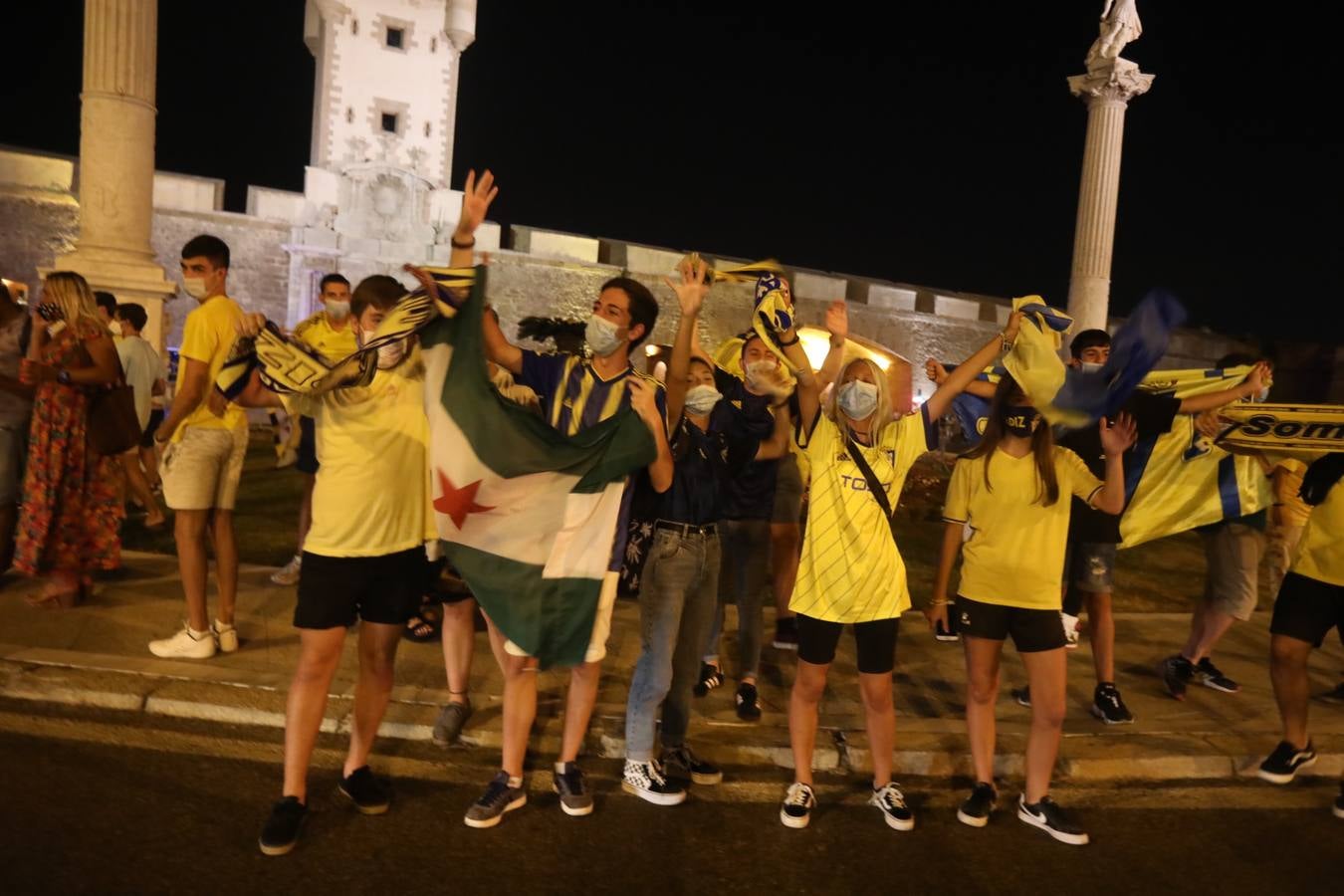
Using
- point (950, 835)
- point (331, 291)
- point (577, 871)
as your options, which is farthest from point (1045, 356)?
point (331, 291)

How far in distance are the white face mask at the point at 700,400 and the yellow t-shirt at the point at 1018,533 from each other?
4.02 feet

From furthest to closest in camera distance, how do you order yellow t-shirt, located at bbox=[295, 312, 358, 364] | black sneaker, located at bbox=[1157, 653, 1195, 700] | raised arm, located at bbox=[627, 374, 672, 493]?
1. yellow t-shirt, located at bbox=[295, 312, 358, 364]
2. black sneaker, located at bbox=[1157, 653, 1195, 700]
3. raised arm, located at bbox=[627, 374, 672, 493]

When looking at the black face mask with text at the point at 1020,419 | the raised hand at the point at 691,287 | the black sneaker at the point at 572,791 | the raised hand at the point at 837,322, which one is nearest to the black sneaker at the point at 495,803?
the black sneaker at the point at 572,791

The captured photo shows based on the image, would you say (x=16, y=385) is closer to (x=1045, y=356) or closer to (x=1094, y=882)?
(x=1045, y=356)

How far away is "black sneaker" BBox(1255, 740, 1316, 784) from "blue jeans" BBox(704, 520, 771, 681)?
103 inches

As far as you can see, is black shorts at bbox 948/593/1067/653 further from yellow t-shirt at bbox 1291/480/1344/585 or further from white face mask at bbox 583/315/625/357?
white face mask at bbox 583/315/625/357

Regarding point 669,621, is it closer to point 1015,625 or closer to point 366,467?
point 366,467

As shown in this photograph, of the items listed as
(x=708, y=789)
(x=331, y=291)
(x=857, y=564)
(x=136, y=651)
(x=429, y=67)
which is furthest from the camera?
(x=429, y=67)

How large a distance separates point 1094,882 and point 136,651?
4.74 m

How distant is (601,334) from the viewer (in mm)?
3598

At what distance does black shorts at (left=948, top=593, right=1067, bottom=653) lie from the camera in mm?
3959

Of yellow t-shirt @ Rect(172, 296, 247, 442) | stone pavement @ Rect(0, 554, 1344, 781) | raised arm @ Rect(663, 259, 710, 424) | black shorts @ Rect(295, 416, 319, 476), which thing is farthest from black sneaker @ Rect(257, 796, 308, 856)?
black shorts @ Rect(295, 416, 319, 476)

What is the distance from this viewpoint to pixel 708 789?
4.16 meters

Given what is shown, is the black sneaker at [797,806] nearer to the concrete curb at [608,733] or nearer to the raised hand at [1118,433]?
the concrete curb at [608,733]
